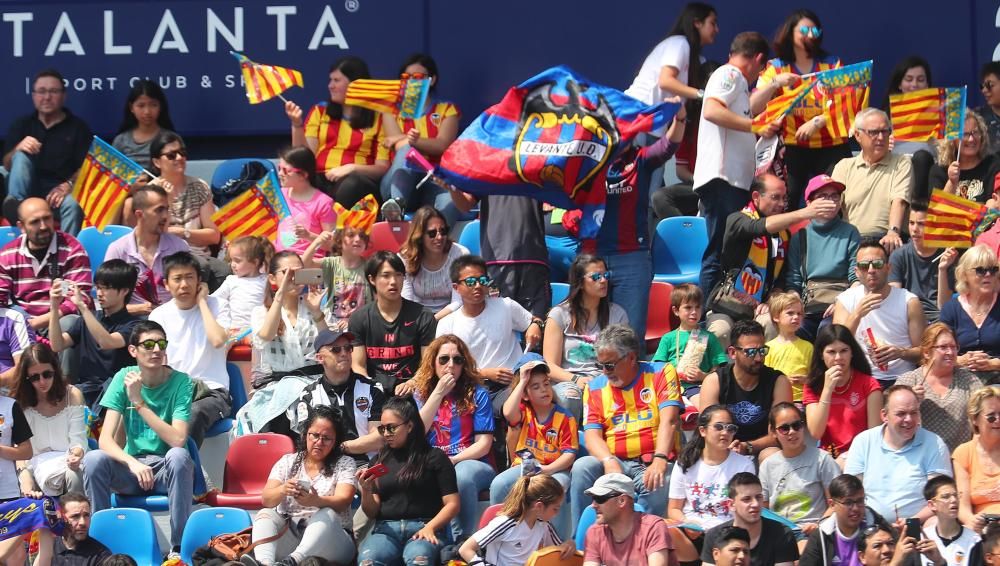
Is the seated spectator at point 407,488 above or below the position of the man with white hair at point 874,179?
below

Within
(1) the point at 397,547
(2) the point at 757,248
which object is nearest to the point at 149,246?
(1) the point at 397,547

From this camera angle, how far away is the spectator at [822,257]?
13.3m

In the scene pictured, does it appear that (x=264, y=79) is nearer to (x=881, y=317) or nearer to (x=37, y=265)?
(x=37, y=265)

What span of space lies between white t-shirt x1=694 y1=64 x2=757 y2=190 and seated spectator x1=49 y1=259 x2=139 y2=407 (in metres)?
3.82

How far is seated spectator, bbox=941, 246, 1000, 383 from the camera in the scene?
488 inches

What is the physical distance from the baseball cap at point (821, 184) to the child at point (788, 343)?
0.98 m

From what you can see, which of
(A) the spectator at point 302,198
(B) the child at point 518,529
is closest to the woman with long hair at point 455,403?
(B) the child at point 518,529

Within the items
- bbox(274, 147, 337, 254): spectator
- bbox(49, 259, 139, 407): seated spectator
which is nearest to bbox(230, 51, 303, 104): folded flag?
bbox(274, 147, 337, 254): spectator

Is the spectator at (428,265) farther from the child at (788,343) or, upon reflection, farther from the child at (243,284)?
the child at (788,343)

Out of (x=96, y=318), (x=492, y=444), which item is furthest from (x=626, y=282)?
(x=96, y=318)

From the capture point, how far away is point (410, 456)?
464 inches

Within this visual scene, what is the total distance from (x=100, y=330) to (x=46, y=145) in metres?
3.14

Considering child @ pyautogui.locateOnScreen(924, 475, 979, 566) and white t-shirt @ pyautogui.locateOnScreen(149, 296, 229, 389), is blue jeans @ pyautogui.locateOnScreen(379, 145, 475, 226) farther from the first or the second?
child @ pyautogui.locateOnScreen(924, 475, 979, 566)

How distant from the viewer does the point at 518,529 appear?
37.0 feet
